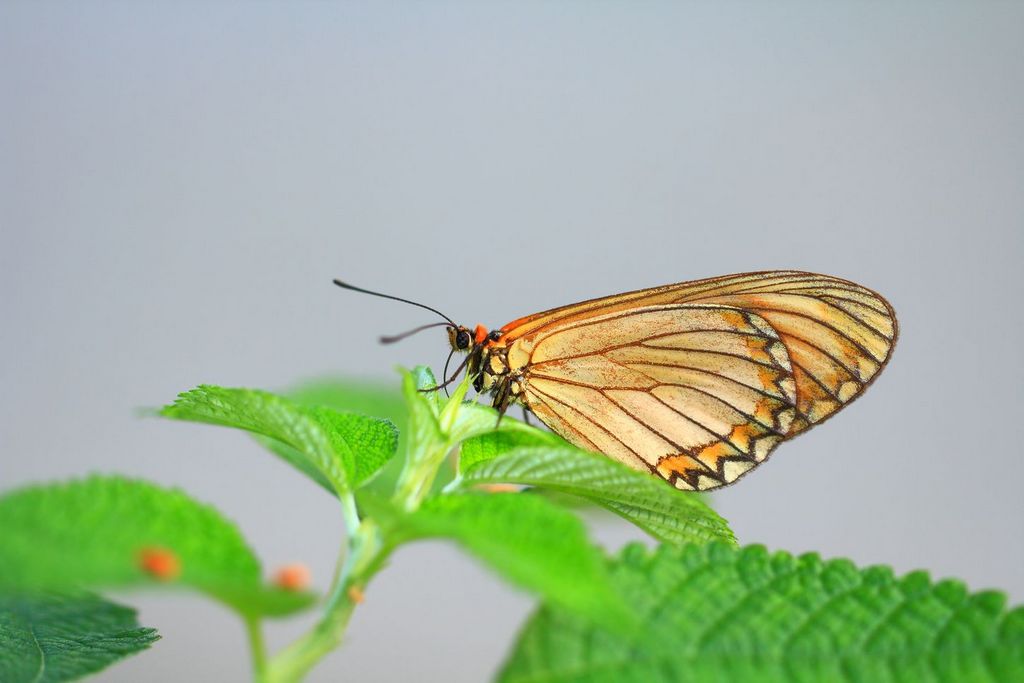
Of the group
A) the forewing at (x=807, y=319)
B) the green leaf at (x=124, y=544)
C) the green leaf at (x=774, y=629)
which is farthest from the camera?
the forewing at (x=807, y=319)

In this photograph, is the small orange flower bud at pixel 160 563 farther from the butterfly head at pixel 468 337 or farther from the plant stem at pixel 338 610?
the butterfly head at pixel 468 337

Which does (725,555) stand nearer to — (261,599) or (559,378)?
(261,599)

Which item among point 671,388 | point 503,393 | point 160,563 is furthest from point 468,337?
point 160,563

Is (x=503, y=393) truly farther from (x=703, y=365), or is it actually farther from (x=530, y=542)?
(x=530, y=542)

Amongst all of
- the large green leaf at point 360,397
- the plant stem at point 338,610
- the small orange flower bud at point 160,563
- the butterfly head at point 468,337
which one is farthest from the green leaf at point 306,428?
the butterfly head at point 468,337

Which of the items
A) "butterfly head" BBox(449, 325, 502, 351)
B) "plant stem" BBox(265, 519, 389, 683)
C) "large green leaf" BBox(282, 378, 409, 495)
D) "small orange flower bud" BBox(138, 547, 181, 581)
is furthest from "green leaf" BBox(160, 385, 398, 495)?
"butterfly head" BBox(449, 325, 502, 351)

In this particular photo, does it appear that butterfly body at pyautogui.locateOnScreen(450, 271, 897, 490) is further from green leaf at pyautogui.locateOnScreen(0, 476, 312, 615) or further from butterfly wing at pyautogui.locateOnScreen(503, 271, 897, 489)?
green leaf at pyautogui.locateOnScreen(0, 476, 312, 615)
